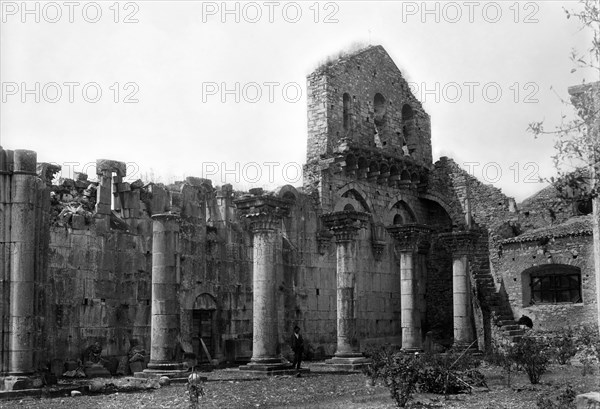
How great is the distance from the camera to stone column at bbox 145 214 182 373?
1722cm

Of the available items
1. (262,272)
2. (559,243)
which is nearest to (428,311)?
(559,243)

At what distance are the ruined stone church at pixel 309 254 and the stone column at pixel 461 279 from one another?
0.16ft

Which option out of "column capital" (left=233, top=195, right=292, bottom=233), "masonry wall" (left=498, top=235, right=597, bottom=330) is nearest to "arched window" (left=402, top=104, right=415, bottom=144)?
"masonry wall" (left=498, top=235, right=597, bottom=330)

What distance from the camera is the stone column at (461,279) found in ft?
84.6

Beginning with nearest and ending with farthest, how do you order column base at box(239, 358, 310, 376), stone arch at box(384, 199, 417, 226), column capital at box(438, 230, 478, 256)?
column base at box(239, 358, 310, 376) < column capital at box(438, 230, 478, 256) < stone arch at box(384, 199, 417, 226)

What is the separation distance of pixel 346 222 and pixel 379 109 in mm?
10969

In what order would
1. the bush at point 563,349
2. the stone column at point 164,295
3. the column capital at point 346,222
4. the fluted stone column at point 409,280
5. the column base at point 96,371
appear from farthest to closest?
1. the fluted stone column at point 409,280
2. the bush at point 563,349
3. the column capital at point 346,222
4. the column base at point 96,371
5. the stone column at point 164,295

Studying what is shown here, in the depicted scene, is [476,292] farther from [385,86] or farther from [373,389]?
[373,389]

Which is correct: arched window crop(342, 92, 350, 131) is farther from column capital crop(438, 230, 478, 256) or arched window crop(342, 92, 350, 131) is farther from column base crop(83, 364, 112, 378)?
column base crop(83, 364, 112, 378)

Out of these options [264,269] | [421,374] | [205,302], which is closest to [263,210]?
[264,269]

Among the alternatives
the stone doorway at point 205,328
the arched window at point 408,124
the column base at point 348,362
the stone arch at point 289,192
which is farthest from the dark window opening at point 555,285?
the stone doorway at point 205,328

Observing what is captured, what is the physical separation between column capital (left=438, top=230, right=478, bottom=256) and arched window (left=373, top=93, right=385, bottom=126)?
639cm

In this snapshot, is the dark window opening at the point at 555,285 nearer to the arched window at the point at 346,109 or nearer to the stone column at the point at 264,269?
the arched window at the point at 346,109

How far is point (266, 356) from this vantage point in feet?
60.2
